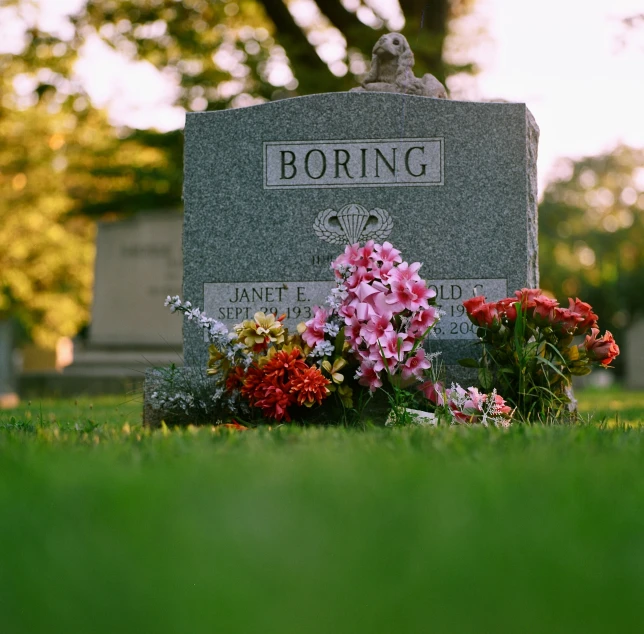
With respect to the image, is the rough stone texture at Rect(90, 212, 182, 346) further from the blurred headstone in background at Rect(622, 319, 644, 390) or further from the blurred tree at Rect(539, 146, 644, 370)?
the blurred tree at Rect(539, 146, 644, 370)

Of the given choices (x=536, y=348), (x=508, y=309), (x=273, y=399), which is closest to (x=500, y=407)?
(x=536, y=348)

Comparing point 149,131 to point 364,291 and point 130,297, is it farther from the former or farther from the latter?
point 364,291

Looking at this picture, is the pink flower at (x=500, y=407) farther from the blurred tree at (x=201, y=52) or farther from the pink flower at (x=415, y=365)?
the blurred tree at (x=201, y=52)

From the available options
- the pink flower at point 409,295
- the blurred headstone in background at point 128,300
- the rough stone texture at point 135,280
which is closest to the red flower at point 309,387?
the pink flower at point 409,295

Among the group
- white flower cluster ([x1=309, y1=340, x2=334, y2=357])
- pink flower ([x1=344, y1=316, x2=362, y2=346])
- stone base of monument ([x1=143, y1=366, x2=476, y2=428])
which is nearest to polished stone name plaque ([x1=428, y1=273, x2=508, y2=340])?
stone base of monument ([x1=143, y1=366, x2=476, y2=428])

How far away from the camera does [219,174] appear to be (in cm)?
516

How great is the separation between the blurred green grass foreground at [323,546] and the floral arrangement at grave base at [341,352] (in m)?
1.82

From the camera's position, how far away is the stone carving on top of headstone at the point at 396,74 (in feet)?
18.0

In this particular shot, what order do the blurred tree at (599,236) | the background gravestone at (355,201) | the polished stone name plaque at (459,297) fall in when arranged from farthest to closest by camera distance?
1. the blurred tree at (599,236)
2. the background gravestone at (355,201)
3. the polished stone name plaque at (459,297)

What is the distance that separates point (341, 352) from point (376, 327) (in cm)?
21

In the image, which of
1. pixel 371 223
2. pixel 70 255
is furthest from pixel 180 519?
pixel 70 255

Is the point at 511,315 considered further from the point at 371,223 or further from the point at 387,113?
the point at 387,113

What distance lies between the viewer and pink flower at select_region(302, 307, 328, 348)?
417 cm

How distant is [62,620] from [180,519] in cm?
31
